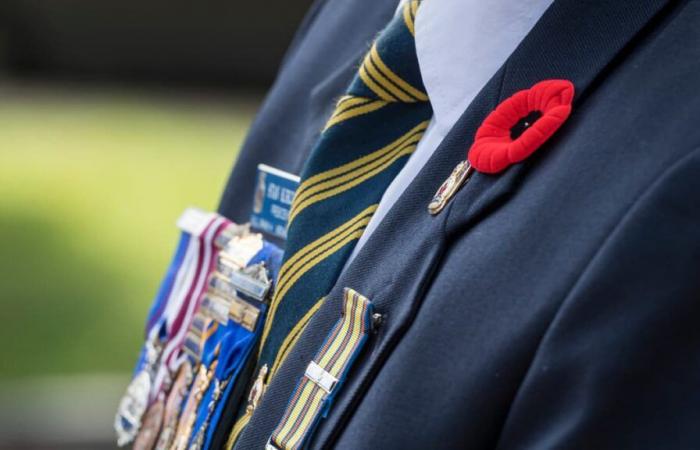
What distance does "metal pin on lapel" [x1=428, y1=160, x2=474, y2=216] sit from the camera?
3.00 ft

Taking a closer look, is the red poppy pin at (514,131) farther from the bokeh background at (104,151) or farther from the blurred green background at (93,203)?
the blurred green background at (93,203)

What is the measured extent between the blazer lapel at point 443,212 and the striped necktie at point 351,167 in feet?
0.25

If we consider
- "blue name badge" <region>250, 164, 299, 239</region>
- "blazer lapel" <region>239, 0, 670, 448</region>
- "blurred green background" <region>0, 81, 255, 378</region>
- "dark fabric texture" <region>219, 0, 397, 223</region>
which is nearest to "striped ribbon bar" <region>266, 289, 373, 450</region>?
"blazer lapel" <region>239, 0, 670, 448</region>

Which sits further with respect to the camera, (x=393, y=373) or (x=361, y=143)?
Answer: (x=361, y=143)

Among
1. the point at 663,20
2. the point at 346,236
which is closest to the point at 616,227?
the point at 663,20

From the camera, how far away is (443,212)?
2.98ft

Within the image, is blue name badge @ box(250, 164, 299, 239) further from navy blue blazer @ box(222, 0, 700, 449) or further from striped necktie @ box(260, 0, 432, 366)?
navy blue blazer @ box(222, 0, 700, 449)

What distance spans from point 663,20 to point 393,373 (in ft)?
1.07

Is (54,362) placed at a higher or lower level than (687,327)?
lower

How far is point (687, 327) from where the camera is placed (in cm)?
75

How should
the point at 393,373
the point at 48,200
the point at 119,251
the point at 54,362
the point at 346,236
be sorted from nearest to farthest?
the point at 393,373
the point at 346,236
the point at 54,362
the point at 119,251
the point at 48,200

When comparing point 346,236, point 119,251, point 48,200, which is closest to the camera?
point 346,236

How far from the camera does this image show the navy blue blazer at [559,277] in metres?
0.75

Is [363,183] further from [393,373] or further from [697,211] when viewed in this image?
[697,211]
